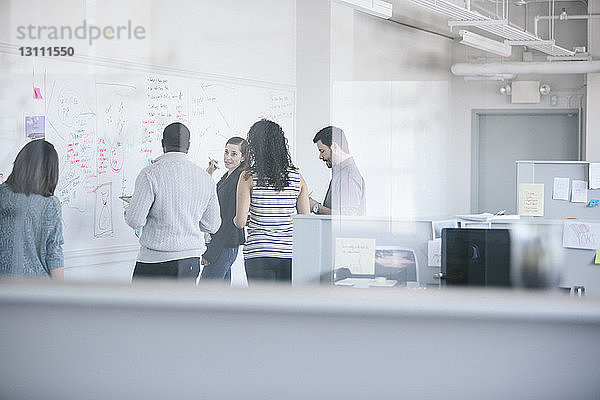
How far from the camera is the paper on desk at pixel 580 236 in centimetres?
405

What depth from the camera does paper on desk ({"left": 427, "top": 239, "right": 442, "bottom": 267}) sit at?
146 inches

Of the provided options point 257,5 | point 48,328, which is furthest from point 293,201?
point 48,328

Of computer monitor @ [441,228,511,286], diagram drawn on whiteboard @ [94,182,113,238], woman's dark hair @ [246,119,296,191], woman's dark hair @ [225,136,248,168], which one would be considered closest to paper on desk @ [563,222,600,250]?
computer monitor @ [441,228,511,286]

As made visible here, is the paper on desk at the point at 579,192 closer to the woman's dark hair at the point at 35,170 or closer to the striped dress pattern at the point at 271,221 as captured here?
the striped dress pattern at the point at 271,221

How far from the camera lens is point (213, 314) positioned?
202cm

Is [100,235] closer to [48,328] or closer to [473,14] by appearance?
[48,328]

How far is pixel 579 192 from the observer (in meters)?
6.36

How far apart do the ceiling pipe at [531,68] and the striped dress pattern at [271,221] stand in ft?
14.1

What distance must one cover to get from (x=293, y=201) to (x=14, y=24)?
1.91 meters

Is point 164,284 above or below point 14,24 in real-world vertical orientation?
below

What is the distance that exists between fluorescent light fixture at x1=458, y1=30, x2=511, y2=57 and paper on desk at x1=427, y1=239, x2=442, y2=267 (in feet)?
11.3

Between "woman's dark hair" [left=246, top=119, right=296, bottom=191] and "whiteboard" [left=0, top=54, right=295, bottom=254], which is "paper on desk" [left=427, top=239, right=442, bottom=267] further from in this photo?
"whiteboard" [left=0, top=54, right=295, bottom=254]

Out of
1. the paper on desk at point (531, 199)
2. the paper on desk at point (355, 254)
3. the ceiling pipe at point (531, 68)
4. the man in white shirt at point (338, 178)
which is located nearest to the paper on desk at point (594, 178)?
the paper on desk at point (531, 199)

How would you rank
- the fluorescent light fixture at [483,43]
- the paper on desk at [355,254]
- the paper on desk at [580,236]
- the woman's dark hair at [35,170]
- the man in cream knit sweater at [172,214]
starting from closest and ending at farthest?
the paper on desk at [355,254] → the paper on desk at [580,236] → the man in cream knit sweater at [172,214] → the woman's dark hair at [35,170] → the fluorescent light fixture at [483,43]
